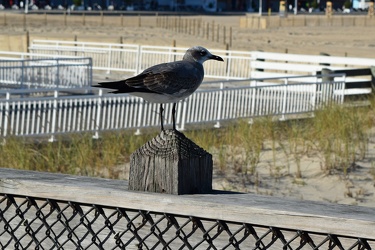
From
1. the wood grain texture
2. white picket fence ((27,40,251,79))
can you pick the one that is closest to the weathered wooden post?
the wood grain texture

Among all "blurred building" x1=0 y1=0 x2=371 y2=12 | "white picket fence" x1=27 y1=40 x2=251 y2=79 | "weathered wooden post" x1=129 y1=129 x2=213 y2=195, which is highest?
"weathered wooden post" x1=129 y1=129 x2=213 y2=195

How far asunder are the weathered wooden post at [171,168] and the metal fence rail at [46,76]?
21.7m

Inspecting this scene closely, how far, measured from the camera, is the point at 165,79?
13.3ft

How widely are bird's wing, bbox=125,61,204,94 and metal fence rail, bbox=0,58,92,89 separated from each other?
68.5ft

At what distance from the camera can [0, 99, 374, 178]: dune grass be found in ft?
42.5

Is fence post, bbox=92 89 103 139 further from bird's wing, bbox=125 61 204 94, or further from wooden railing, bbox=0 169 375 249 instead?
wooden railing, bbox=0 169 375 249

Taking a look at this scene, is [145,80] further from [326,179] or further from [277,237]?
[326,179]

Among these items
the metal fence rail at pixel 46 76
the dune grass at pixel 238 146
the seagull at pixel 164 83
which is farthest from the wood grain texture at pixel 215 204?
the metal fence rail at pixel 46 76

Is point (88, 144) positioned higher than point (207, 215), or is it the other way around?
point (207, 215)

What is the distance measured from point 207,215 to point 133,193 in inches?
12.0

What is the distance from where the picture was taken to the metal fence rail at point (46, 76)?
2525 cm

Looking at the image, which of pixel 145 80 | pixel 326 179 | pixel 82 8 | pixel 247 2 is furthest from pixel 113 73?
pixel 247 2

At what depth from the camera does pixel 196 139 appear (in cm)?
1463

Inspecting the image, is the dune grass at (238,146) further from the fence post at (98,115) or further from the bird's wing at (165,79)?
the bird's wing at (165,79)
